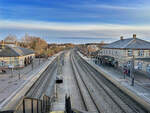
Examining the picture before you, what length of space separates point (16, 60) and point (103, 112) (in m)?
24.0

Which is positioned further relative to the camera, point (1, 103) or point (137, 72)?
point (137, 72)

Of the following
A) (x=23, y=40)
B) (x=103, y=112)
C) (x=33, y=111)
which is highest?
(x=23, y=40)

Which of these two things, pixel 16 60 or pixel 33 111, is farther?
pixel 16 60

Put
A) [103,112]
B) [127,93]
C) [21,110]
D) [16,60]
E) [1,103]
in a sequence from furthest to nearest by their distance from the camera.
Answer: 1. [16,60]
2. [127,93]
3. [1,103]
4. [103,112]
5. [21,110]

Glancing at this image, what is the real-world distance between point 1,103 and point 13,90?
3420mm

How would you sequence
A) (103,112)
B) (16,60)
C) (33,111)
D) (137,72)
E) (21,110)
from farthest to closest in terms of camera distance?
(16,60) < (137,72) < (103,112) < (33,111) < (21,110)

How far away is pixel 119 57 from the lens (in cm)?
3105

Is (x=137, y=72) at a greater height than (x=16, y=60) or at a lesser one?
lesser

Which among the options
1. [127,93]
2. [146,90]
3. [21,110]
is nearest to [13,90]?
[21,110]

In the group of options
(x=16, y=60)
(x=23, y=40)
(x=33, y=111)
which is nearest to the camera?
(x=33, y=111)

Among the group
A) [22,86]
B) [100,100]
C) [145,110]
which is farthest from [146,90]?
[22,86]

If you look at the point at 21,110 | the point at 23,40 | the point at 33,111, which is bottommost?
the point at 33,111

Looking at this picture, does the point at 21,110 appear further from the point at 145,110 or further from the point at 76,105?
the point at 145,110

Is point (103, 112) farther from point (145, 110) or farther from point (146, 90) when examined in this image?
point (146, 90)
